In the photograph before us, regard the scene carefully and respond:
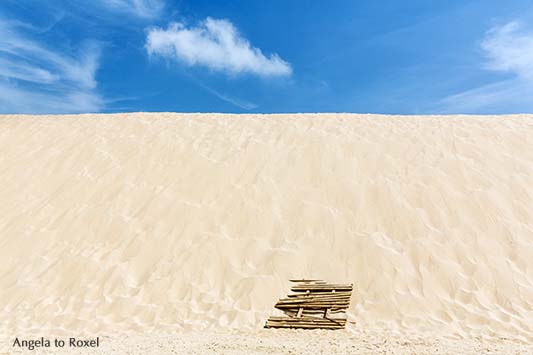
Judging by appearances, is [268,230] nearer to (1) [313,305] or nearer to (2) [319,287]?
(2) [319,287]

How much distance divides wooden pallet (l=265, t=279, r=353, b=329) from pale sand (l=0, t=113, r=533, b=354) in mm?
236

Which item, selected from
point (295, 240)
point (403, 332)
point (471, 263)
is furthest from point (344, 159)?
point (403, 332)

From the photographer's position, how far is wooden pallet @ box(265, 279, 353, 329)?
7312 mm

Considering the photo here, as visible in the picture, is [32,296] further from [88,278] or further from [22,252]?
[22,252]

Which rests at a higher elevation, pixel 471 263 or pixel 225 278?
pixel 471 263

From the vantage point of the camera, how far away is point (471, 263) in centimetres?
904

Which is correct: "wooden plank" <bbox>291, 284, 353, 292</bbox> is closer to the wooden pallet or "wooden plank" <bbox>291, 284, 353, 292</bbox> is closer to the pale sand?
the wooden pallet

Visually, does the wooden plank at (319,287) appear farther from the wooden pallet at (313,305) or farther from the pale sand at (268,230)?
the pale sand at (268,230)

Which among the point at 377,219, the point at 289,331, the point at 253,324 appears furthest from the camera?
the point at 377,219

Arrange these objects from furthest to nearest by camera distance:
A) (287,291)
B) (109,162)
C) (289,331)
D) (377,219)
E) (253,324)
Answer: (109,162) < (377,219) < (287,291) < (253,324) < (289,331)

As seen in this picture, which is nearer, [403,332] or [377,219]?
[403,332]

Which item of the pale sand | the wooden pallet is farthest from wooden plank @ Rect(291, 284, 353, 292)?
the pale sand

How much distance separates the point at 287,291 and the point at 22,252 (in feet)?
20.4

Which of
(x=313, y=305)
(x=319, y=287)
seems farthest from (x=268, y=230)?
(x=313, y=305)
